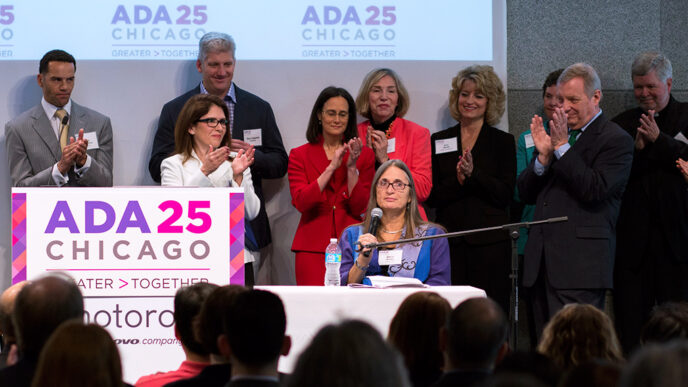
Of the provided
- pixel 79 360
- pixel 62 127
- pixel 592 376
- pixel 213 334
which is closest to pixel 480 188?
pixel 62 127

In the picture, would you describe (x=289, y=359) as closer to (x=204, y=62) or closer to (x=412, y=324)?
(x=412, y=324)

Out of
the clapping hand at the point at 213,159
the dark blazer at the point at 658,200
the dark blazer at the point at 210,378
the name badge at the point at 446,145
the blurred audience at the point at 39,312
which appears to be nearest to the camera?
the blurred audience at the point at 39,312

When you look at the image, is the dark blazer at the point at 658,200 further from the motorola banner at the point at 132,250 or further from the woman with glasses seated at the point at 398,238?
the motorola banner at the point at 132,250

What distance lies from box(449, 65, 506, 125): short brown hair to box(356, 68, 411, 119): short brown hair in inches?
12.6

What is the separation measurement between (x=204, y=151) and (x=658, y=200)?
276cm

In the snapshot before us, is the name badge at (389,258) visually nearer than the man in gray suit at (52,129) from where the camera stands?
Yes

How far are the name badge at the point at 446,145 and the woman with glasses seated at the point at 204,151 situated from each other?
143cm

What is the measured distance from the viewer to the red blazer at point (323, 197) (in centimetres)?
505

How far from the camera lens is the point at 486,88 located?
5434 millimetres

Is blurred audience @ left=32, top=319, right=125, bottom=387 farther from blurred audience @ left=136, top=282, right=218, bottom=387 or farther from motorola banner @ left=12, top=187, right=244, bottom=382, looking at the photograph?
motorola banner @ left=12, top=187, right=244, bottom=382

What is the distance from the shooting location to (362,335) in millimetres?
1405

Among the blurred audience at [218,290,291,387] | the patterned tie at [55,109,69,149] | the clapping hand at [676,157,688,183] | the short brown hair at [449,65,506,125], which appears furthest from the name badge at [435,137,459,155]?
the blurred audience at [218,290,291,387]

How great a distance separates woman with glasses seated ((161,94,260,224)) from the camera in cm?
441

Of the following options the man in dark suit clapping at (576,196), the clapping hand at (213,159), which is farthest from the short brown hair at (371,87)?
the clapping hand at (213,159)
